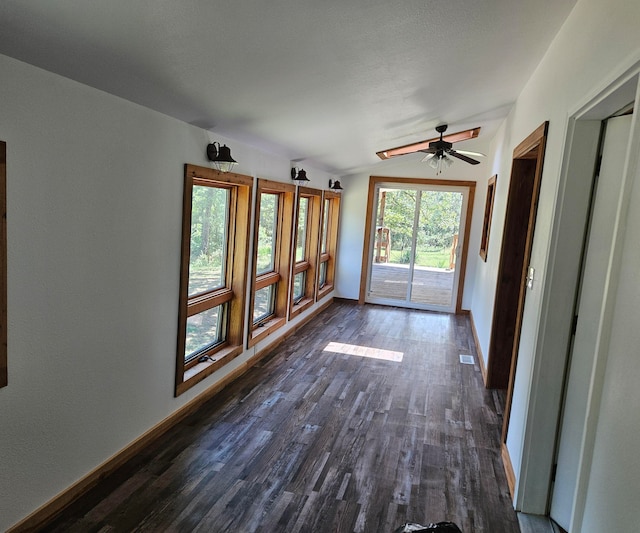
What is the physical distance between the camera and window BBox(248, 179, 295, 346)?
4.96 metres

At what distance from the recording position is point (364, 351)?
5.32 metres

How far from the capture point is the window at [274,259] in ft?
16.3

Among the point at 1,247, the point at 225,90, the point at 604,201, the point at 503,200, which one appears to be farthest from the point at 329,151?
the point at 1,247

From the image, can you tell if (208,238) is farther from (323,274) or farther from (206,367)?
(323,274)

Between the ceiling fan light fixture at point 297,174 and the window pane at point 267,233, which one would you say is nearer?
the window pane at point 267,233

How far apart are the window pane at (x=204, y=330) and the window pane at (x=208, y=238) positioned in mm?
209

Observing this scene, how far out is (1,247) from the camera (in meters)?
1.85

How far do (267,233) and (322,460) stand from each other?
2693mm

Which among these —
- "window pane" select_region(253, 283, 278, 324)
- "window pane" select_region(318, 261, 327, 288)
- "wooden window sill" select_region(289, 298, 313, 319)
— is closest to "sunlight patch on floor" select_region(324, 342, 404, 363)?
"wooden window sill" select_region(289, 298, 313, 319)

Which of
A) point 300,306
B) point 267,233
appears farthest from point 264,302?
point 300,306

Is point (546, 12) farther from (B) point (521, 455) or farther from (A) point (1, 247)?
(A) point (1, 247)

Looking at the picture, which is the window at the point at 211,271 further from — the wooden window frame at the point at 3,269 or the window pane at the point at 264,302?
the wooden window frame at the point at 3,269

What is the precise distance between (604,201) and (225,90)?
1.96 metres

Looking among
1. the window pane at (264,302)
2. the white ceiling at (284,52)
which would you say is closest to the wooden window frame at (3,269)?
the white ceiling at (284,52)
